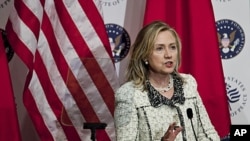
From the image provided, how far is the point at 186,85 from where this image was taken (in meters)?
1.97

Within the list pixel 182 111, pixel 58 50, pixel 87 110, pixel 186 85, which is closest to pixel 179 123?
pixel 182 111

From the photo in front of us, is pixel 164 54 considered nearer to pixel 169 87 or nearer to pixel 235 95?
pixel 169 87

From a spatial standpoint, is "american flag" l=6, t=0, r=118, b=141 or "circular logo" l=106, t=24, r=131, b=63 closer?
"american flag" l=6, t=0, r=118, b=141

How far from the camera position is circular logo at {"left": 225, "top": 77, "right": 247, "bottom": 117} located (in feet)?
8.29

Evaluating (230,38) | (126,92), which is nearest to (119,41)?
(230,38)

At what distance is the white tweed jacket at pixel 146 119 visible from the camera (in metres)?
1.86

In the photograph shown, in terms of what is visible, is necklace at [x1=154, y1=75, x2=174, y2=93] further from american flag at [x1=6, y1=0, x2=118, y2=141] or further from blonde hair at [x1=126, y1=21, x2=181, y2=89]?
american flag at [x1=6, y1=0, x2=118, y2=141]

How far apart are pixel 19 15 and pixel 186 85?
34.0 inches

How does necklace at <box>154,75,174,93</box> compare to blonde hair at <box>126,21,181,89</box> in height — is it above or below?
below

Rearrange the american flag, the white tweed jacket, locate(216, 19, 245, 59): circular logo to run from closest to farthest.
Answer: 1. the white tweed jacket
2. the american flag
3. locate(216, 19, 245, 59): circular logo

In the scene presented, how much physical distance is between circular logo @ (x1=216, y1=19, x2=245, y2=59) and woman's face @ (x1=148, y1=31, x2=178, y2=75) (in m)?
0.71

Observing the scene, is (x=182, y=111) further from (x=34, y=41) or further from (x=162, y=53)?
(x=34, y=41)

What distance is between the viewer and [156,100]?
187cm

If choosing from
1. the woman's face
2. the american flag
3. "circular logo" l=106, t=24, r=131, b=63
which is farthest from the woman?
"circular logo" l=106, t=24, r=131, b=63
